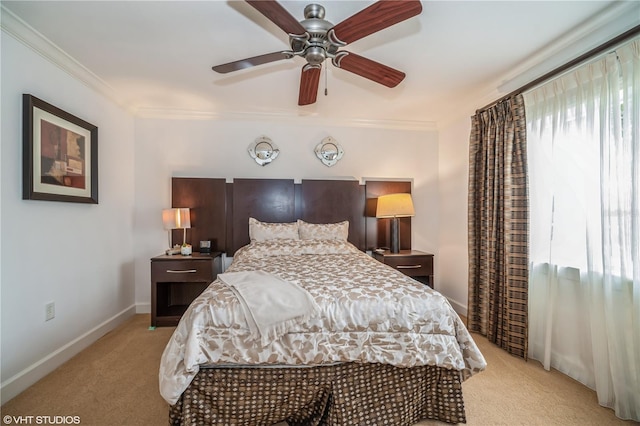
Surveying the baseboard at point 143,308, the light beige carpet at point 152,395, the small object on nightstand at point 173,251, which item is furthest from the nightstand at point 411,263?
the baseboard at point 143,308

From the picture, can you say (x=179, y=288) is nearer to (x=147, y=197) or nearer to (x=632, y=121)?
(x=147, y=197)

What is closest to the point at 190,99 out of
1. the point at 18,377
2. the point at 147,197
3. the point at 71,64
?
the point at 71,64

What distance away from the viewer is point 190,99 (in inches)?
124

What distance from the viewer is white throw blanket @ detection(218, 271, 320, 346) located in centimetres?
147

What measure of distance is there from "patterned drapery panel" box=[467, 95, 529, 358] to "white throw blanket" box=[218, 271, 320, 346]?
1.91m

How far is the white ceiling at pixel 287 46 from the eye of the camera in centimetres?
179

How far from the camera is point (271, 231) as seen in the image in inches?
126

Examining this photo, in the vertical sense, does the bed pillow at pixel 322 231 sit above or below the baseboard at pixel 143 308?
above

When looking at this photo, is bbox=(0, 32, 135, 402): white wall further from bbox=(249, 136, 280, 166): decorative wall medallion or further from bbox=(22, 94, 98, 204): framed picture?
bbox=(249, 136, 280, 166): decorative wall medallion

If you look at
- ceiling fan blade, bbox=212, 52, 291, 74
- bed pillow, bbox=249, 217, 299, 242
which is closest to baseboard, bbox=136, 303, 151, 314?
bed pillow, bbox=249, 217, 299, 242

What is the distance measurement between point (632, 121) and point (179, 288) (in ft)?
13.7

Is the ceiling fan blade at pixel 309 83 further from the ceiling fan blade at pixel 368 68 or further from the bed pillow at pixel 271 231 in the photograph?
the bed pillow at pixel 271 231

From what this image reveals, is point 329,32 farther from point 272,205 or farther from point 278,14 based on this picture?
A: point 272,205

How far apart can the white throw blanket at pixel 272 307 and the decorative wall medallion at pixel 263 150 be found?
218 centimetres
